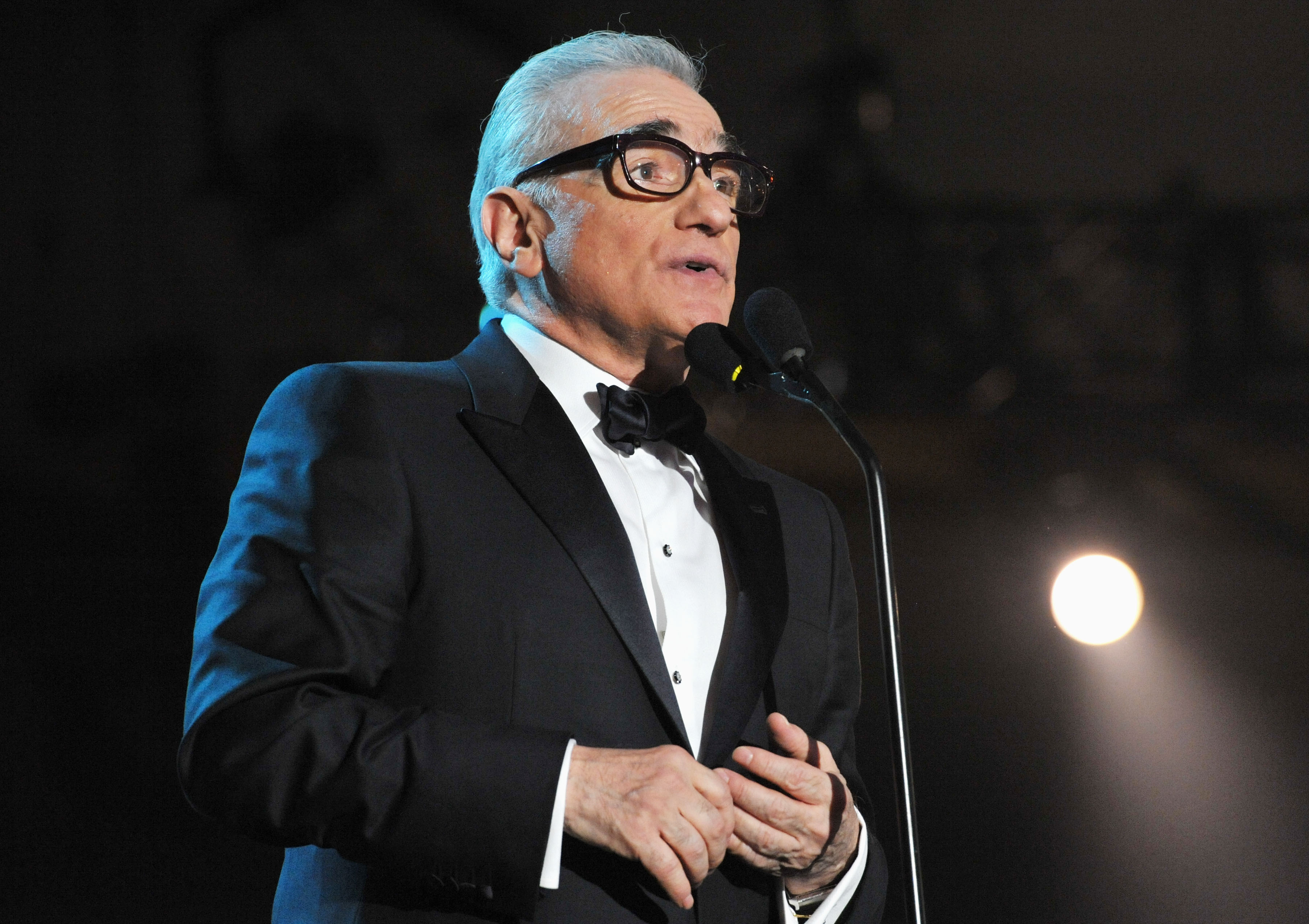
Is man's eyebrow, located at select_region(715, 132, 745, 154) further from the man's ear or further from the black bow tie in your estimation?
the black bow tie

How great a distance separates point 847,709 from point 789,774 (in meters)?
0.42

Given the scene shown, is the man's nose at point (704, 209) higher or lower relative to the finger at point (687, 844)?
higher

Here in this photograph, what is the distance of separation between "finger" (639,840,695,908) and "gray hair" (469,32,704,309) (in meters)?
0.88

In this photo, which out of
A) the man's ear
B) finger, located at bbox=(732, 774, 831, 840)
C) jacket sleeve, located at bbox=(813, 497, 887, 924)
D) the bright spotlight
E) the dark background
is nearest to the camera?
finger, located at bbox=(732, 774, 831, 840)

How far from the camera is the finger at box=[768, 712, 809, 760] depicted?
1.17m

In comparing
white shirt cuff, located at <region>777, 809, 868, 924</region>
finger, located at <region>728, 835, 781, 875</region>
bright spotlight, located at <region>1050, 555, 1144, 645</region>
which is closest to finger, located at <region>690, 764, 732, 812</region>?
finger, located at <region>728, 835, 781, 875</region>

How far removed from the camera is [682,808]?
1.01 meters

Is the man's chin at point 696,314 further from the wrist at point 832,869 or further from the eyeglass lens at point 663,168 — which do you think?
the wrist at point 832,869

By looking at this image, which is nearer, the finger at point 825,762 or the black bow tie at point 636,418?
the finger at point 825,762

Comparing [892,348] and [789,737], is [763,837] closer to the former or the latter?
[789,737]

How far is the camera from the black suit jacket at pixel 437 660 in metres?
1.01

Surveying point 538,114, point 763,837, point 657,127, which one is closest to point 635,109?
point 657,127

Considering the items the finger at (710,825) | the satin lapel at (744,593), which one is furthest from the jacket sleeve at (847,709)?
the finger at (710,825)

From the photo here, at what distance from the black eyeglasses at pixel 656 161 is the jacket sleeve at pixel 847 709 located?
532 mm
